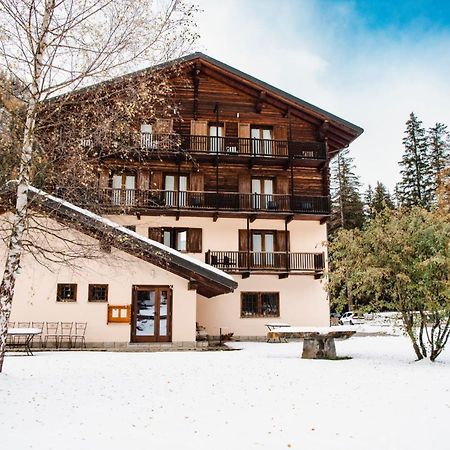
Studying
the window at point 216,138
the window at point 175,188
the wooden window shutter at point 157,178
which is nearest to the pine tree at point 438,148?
the window at point 216,138

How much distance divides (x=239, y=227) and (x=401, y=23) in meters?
12.8

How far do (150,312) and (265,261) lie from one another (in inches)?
300

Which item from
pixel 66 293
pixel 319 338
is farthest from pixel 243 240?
pixel 319 338

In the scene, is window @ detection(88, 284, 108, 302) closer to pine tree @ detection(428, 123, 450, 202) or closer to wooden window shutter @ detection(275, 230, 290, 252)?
wooden window shutter @ detection(275, 230, 290, 252)

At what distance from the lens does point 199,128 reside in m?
25.0

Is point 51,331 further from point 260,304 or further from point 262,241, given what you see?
point 262,241

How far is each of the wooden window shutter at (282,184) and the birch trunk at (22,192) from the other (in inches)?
701

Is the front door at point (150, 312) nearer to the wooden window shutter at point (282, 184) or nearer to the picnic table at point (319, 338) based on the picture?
the picnic table at point (319, 338)

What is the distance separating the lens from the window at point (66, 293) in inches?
673

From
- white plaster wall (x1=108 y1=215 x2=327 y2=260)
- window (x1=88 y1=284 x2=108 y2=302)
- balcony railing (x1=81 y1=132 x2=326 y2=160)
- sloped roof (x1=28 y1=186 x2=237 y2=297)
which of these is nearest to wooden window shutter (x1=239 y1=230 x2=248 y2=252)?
white plaster wall (x1=108 y1=215 x2=327 y2=260)

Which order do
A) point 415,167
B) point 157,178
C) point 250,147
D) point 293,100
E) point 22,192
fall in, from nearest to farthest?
point 22,192 → point 157,178 → point 250,147 → point 293,100 → point 415,167

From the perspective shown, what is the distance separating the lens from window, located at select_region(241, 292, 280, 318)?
23.4 meters

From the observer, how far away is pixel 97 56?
8.61m

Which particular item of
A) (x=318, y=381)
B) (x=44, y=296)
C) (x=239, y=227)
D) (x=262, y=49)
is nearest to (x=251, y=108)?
(x=239, y=227)
